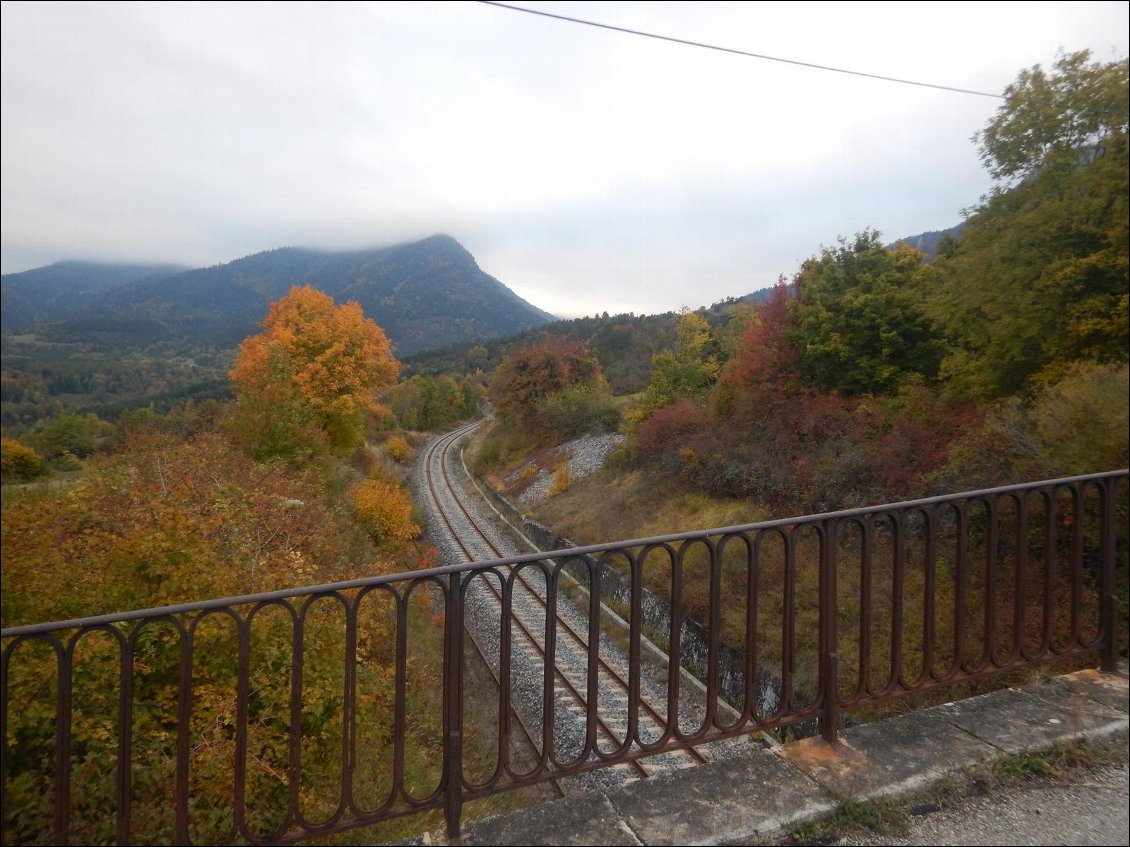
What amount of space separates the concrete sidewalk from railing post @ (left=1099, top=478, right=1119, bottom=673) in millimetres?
184

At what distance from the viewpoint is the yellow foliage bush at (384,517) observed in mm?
Answer: 17172

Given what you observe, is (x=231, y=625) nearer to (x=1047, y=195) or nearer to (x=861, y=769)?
(x=861, y=769)

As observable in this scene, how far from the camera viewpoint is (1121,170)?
5410 mm

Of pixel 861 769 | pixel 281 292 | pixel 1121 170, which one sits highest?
pixel 281 292

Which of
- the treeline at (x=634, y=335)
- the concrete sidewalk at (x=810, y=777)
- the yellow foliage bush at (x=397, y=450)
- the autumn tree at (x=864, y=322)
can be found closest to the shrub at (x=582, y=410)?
the treeline at (x=634, y=335)

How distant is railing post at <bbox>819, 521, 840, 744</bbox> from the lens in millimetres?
2434

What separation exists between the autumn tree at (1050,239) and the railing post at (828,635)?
4.89 metres

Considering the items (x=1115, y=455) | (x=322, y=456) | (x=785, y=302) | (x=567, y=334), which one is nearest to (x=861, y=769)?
(x=1115, y=455)

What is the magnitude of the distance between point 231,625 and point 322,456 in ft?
46.9

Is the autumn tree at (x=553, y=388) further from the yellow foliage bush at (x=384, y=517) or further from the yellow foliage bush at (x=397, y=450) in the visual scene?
the yellow foliage bush at (x=397, y=450)

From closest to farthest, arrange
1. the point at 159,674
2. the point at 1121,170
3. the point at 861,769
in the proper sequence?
the point at 861,769, the point at 1121,170, the point at 159,674

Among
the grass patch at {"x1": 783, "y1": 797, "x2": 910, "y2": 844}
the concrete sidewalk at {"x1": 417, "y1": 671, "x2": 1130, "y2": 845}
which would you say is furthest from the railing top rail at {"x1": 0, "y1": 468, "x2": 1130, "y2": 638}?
the grass patch at {"x1": 783, "y1": 797, "x2": 910, "y2": 844}

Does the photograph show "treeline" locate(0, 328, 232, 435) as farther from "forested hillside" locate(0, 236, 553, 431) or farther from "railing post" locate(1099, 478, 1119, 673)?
"railing post" locate(1099, 478, 1119, 673)

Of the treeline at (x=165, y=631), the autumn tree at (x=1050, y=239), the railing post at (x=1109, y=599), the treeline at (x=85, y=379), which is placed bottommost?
the treeline at (x=165, y=631)
